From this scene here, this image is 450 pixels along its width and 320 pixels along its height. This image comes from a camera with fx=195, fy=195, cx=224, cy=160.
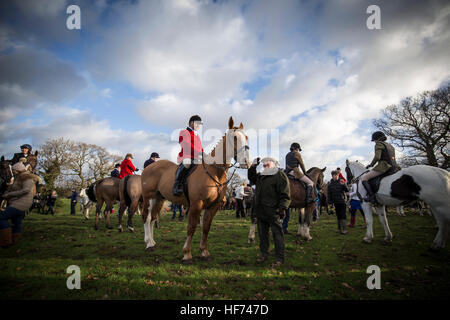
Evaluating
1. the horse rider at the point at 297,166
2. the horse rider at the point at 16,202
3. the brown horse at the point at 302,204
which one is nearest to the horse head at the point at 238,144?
the horse rider at the point at 297,166

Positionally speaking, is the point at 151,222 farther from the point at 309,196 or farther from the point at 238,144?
the point at 309,196

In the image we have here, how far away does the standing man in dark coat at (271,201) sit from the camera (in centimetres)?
500

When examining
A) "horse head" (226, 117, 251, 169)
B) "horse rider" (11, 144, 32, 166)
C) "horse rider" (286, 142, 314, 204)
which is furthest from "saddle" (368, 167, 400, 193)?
"horse rider" (11, 144, 32, 166)

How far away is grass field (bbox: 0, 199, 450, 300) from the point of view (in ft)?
11.3

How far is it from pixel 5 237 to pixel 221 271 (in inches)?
254

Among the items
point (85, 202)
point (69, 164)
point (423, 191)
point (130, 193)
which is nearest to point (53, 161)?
point (69, 164)

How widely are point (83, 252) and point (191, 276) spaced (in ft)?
12.5

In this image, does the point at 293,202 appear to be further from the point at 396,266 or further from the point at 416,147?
the point at 416,147

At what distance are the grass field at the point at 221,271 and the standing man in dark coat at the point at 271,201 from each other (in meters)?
0.47

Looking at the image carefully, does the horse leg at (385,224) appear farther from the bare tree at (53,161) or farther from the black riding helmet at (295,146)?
the bare tree at (53,161)

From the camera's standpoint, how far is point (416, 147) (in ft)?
83.6

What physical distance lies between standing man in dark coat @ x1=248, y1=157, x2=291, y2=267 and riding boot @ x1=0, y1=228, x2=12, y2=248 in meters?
7.21
